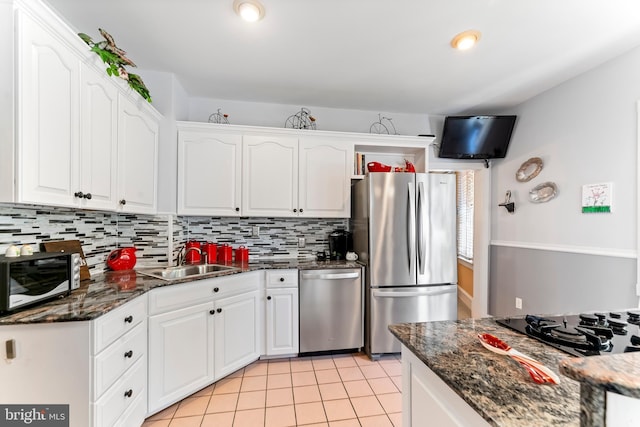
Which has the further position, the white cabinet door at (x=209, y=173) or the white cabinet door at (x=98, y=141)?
the white cabinet door at (x=209, y=173)

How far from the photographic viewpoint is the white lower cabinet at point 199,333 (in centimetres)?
180

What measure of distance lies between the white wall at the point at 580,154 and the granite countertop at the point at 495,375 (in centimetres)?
195

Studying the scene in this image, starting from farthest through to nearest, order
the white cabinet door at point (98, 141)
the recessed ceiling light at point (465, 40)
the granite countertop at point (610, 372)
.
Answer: the recessed ceiling light at point (465, 40)
the white cabinet door at point (98, 141)
the granite countertop at point (610, 372)

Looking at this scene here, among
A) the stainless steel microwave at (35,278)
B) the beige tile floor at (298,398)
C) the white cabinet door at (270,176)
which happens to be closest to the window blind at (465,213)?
the beige tile floor at (298,398)

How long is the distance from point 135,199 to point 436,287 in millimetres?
2716

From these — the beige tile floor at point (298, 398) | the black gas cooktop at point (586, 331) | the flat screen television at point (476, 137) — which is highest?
the flat screen television at point (476, 137)

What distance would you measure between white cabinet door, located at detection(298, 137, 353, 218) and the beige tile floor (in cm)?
143

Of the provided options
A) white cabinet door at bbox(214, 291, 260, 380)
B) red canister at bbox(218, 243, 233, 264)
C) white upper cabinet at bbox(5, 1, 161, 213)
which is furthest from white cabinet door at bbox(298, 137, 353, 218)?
white upper cabinet at bbox(5, 1, 161, 213)

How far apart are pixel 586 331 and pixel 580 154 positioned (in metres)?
2.21

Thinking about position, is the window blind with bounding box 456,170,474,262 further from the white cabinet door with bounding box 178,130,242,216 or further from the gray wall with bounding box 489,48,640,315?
the white cabinet door with bounding box 178,130,242,216

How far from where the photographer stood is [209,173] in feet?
8.85

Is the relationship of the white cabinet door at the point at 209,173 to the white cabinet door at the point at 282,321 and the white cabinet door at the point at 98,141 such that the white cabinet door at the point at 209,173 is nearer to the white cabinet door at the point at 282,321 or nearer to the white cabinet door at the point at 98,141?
the white cabinet door at the point at 98,141

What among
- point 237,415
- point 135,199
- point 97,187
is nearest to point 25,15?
point 97,187

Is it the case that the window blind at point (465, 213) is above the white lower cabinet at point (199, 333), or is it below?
above
